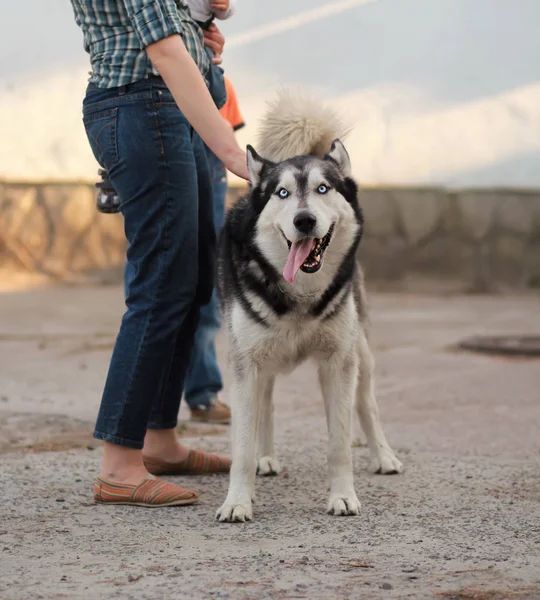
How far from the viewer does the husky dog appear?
287 cm

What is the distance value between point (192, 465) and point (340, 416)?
64 cm

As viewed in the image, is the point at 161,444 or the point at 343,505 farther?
the point at 161,444

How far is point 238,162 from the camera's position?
289 centimetres

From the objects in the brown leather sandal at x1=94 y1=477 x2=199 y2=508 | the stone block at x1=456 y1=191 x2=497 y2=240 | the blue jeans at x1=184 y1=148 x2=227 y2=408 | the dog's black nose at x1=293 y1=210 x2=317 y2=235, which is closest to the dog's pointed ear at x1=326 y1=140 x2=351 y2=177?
the dog's black nose at x1=293 y1=210 x2=317 y2=235

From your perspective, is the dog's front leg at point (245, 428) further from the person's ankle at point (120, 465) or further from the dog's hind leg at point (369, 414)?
the dog's hind leg at point (369, 414)

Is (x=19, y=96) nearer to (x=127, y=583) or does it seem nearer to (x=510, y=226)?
(x=510, y=226)

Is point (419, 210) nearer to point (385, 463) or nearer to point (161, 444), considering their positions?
point (385, 463)

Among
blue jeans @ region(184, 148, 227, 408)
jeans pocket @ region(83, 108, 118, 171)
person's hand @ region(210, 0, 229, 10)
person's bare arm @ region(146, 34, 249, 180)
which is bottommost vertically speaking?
blue jeans @ region(184, 148, 227, 408)

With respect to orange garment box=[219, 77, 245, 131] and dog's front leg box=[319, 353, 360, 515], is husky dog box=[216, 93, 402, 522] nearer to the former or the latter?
dog's front leg box=[319, 353, 360, 515]

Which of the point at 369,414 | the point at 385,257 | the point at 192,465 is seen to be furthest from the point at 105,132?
the point at 385,257

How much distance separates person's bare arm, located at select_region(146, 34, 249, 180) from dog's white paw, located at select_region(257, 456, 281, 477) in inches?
47.5

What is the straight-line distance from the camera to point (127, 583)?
7.30 feet

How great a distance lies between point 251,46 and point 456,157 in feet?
7.82

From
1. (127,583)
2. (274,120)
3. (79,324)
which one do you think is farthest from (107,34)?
(79,324)
